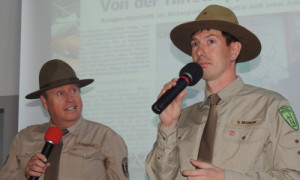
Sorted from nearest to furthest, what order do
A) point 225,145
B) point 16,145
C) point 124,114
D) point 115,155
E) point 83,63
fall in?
point 225,145 < point 115,155 < point 16,145 < point 124,114 < point 83,63

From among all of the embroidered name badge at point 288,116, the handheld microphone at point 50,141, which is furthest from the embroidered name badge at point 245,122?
the handheld microphone at point 50,141

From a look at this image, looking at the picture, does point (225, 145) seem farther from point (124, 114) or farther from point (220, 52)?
point (124, 114)

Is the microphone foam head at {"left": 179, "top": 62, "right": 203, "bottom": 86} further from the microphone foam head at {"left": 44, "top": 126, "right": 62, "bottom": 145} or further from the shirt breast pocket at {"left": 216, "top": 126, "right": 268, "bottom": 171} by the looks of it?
the microphone foam head at {"left": 44, "top": 126, "right": 62, "bottom": 145}

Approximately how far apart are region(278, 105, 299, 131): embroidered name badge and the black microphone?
0.38m

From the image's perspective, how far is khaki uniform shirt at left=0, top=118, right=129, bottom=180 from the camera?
308 centimetres

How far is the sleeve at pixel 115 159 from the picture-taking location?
10.1ft

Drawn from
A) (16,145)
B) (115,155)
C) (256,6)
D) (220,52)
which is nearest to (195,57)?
(220,52)

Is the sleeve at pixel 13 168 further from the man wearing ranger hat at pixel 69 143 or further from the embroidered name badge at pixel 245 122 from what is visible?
the embroidered name badge at pixel 245 122

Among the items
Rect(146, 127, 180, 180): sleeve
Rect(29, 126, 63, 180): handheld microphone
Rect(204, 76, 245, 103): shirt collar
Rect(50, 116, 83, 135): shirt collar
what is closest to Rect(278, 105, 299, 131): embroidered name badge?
Rect(204, 76, 245, 103): shirt collar

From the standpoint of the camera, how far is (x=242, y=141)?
2.23m

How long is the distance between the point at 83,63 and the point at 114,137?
101 cm

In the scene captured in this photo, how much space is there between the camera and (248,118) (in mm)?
2273

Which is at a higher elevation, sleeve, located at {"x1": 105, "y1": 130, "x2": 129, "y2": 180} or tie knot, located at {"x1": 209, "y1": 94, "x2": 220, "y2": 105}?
tie knot, located at {"x1": 209, "y1": 94, "x2": 220, "y2": 105}

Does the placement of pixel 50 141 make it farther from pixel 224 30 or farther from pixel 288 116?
pixel 288 116
